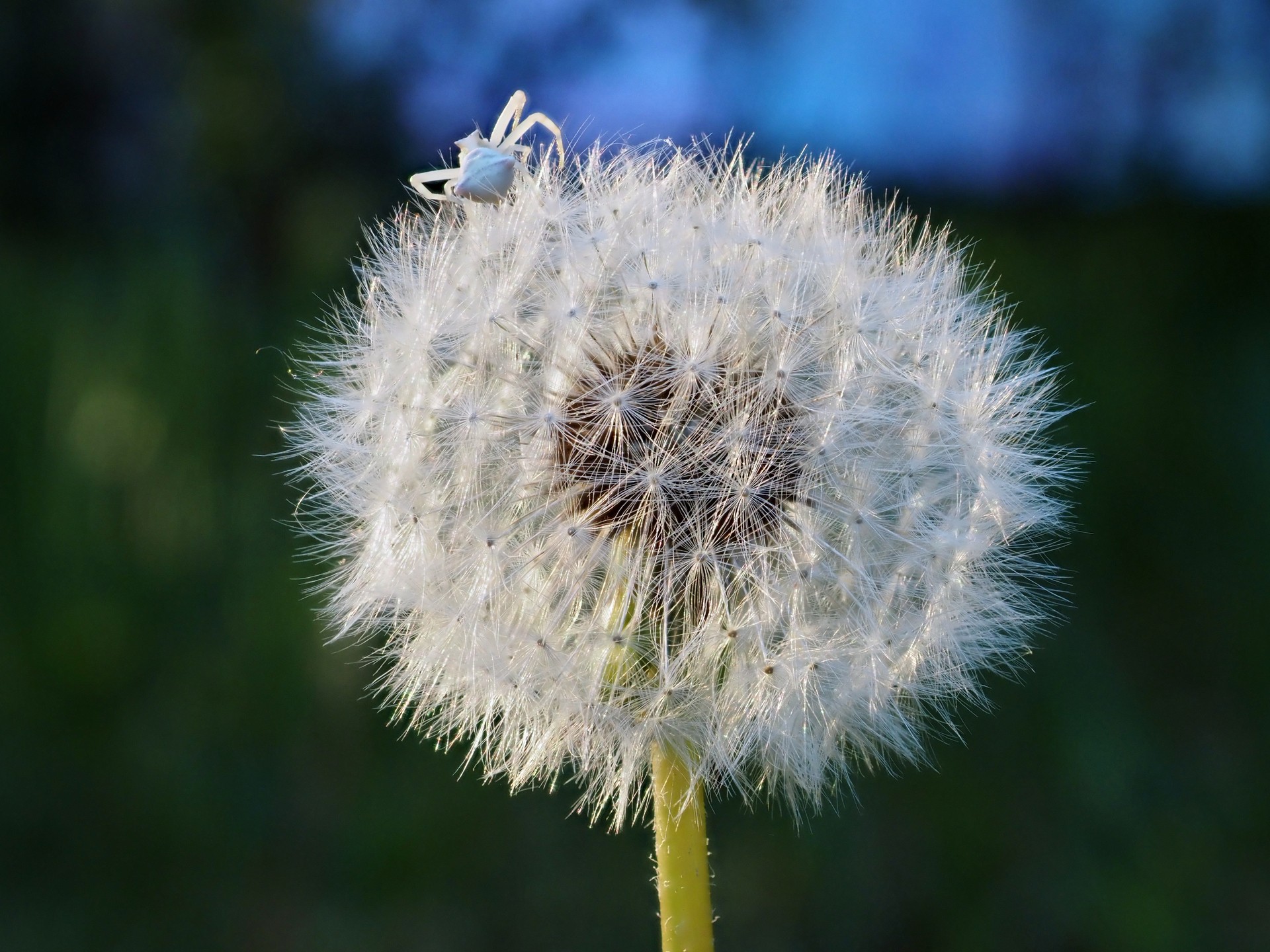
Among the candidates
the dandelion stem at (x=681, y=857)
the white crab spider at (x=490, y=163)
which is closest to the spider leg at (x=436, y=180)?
the white crab spider at (x=490, y=163)

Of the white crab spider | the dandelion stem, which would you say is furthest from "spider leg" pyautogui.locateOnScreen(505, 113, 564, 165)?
the dandelion stem

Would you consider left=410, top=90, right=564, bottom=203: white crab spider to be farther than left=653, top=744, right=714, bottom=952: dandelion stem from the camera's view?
Yes

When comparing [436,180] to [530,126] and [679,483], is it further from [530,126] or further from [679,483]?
[679,483]

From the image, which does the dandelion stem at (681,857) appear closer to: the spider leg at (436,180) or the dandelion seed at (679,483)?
the dandelion seed at (679,483)

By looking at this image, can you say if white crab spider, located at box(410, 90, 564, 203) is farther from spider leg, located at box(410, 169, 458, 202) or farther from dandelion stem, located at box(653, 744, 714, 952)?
dandelion stem, located at box(653, 744, 714, 952)

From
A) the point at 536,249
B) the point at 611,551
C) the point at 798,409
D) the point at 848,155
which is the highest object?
the point at 848,155

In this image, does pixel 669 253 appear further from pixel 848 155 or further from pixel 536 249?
pixel 848 155

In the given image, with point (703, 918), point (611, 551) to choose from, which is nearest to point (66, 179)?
point (611, 551)
